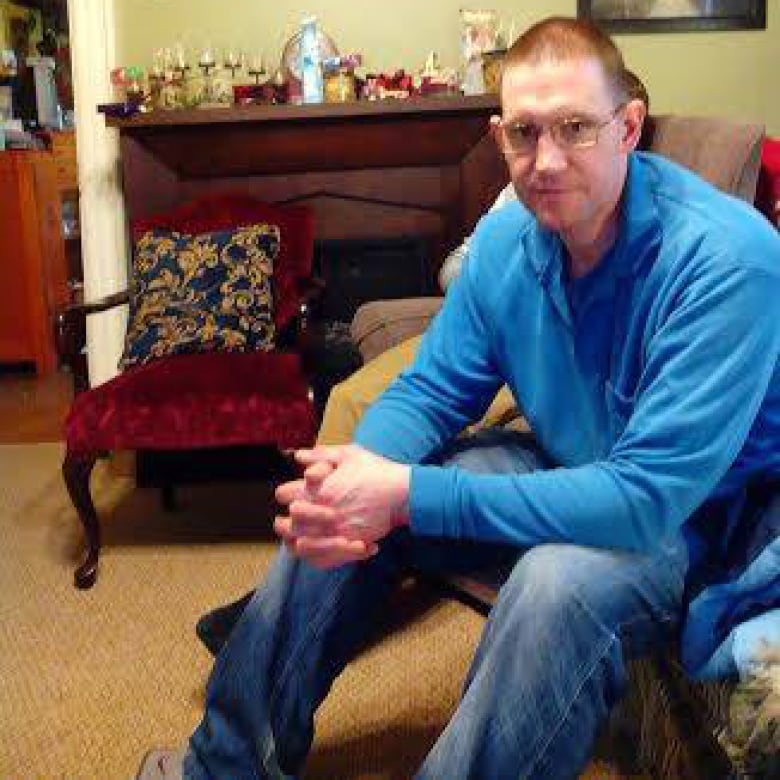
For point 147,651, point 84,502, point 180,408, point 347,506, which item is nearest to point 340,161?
point 180,408

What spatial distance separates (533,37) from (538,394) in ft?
1.51

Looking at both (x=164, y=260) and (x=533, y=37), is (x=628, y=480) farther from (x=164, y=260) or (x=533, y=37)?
(x=164, y=260)

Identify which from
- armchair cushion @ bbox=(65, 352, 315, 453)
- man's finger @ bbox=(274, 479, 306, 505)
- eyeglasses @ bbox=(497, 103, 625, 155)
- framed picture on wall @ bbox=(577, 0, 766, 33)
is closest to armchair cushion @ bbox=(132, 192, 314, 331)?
armchair cushion @ bbox=(65, 352, 315, 453)

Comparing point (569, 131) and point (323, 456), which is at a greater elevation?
point (569, 131)

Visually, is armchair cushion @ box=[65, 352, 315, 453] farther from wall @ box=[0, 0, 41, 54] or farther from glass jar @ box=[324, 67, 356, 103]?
wall @ box=[0, 0, 41, 54]

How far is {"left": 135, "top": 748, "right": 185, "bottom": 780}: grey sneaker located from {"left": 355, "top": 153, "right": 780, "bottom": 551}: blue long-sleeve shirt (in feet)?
1.87

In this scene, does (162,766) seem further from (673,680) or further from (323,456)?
(673,680)

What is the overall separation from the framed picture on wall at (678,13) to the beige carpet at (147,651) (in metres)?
1.89

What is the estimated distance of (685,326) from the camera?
3.98 feet

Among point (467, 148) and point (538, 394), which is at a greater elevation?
point (467, 148)

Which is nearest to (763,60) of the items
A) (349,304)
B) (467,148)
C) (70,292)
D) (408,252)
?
(467,148)

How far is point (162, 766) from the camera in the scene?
1607 mm

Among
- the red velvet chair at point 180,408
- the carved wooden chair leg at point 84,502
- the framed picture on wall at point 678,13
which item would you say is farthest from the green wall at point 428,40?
the carved wooden chair leg at point 84,502

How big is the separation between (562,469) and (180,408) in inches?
53.6
